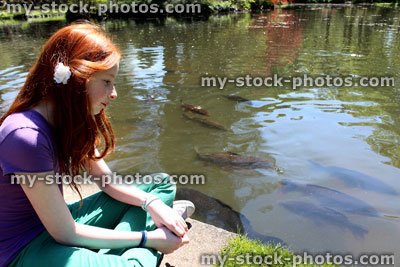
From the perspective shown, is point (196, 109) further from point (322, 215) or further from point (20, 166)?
point (20, 166)

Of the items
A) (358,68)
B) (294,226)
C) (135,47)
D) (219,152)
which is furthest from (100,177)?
(135,47)

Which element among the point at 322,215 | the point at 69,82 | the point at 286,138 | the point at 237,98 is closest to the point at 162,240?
the point at 69,82

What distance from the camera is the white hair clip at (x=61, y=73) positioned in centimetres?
173

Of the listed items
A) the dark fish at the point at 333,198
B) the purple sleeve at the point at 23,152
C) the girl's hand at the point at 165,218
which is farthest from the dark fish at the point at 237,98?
the purple sleeve at the point at 23,152

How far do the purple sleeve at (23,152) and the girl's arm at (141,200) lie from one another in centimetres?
72

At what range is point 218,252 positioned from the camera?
2.82 meters

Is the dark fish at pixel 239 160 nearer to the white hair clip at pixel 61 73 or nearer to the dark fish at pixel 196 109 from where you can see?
the dark fish at pixel 196 109

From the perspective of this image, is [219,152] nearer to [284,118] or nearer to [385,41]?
[284,118]

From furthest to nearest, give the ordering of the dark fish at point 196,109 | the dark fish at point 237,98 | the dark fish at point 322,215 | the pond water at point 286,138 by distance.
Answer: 1. the dark fish at point 237,98
2. the dark fish at point 196,109
3. the pond water at point 286,138
4. the dark fish at point 322,215

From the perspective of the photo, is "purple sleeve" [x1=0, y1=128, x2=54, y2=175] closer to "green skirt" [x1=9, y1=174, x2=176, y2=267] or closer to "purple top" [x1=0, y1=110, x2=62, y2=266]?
"purple top" [x1=0, y1=110, x2=62, y2=266]

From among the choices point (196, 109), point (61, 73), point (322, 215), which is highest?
point (61, 73)

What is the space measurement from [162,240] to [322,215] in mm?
2470

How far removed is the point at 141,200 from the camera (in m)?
2.26

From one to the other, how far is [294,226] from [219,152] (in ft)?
6.75
